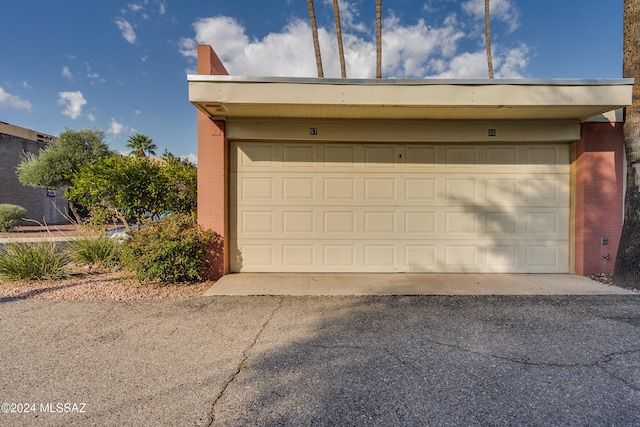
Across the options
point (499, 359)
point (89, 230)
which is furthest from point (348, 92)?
point (89, 230)

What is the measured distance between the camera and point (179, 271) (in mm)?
5848

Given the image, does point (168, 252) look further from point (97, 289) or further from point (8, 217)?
point (8, 217)

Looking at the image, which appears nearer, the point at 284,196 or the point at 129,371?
the point at 129,371

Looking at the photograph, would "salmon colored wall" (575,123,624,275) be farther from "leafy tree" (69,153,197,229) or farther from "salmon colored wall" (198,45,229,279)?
"leafy tree" (69,153,197,229)

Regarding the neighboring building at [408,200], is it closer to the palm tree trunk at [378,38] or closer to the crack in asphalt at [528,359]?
the palm tree trunk at [378,38]

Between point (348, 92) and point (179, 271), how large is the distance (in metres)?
4.33

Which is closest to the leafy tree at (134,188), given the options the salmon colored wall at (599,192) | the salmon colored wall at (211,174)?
the salmon colored wall at (211,174)

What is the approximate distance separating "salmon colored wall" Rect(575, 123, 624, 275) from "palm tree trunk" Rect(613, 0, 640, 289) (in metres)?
0.62

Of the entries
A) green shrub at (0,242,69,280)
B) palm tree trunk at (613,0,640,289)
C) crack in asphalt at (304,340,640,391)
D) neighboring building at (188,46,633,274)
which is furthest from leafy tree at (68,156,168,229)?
palm tree trunk at (613,0,640,289)

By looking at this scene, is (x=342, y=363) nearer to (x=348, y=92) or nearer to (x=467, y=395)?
(x=467, y=395)

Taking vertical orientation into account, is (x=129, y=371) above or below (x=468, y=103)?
below

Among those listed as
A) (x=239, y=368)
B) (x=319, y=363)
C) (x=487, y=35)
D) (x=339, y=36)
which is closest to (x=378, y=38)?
(x=339, y=36)

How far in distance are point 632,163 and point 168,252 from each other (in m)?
8.28

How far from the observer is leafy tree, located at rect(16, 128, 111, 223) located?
55.1ft
